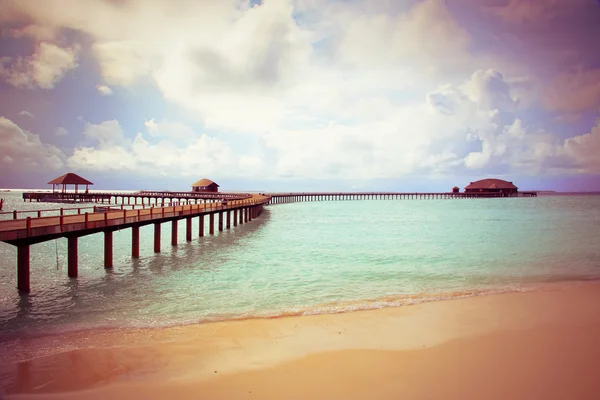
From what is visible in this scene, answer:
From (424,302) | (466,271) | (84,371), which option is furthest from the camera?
(466,271)

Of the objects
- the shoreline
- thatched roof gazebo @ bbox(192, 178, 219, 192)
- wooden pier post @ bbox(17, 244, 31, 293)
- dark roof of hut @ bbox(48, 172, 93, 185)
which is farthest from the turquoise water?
thatched roof gazebo @ bbox(192, 178, 219, 192)

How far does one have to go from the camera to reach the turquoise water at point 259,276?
1088cm

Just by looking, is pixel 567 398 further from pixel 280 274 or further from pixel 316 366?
pixel 280 274

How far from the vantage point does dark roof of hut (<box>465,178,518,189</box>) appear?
12951 cm

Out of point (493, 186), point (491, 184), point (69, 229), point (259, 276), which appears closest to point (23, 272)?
point (69, 229)

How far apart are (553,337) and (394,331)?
11.1 ft

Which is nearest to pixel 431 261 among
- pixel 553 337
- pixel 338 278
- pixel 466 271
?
pixel 466 271

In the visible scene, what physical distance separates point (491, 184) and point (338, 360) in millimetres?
138943

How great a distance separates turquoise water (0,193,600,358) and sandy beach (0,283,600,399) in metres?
1.38

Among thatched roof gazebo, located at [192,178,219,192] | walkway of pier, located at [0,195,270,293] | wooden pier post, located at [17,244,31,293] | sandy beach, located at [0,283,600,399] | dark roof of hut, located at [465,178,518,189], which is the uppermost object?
dark roof of hut, located at [465,178,518,189]

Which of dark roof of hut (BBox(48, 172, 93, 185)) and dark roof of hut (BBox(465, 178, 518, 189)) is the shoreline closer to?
dark roof of hut (BBox(48, 172, 93, 185))

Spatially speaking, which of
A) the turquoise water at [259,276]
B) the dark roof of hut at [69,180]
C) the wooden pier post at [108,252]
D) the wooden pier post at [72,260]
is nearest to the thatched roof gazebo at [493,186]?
the turquoise water at [259,276]

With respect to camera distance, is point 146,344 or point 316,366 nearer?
point 316,366

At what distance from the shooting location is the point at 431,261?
20094 mm
